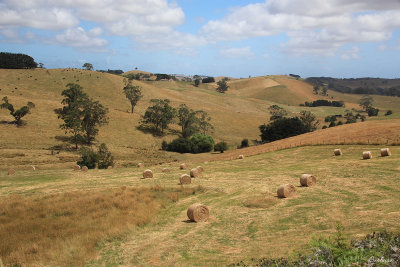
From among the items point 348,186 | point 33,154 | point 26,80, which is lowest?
point 33,154

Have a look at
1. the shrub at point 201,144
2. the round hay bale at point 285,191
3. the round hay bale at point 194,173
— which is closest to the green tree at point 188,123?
the shrub at point 201,144

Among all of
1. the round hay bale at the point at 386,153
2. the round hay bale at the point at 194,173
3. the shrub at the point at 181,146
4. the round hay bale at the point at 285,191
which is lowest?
the shrub at the point at 181,146

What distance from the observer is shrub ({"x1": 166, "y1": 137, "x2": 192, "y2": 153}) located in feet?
270

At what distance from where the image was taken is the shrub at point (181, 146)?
82.3m

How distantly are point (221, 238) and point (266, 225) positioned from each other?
251 cm

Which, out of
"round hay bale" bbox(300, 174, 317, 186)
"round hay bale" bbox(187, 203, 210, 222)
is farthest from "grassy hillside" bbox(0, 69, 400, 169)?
"round hay bale" bbox(300, 174, 317, 186)

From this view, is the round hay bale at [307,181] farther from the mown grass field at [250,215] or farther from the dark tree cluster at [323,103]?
the dark tree cluster at [323,103]

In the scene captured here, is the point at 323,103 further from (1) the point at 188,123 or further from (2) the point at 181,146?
(2) the point at 181,146

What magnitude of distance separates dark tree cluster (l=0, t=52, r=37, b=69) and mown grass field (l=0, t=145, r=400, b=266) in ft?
442

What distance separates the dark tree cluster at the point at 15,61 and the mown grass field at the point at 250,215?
135 meters

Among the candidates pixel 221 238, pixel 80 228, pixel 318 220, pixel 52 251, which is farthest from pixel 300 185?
pixel 52 251

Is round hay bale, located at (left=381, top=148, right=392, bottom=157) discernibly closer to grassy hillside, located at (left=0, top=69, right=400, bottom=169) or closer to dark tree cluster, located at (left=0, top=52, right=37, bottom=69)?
grassy hillside, located at (left=0, top=69, right=400, bottom=169)

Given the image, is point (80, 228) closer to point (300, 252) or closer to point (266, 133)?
point (300, 252)

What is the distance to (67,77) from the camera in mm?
135750
